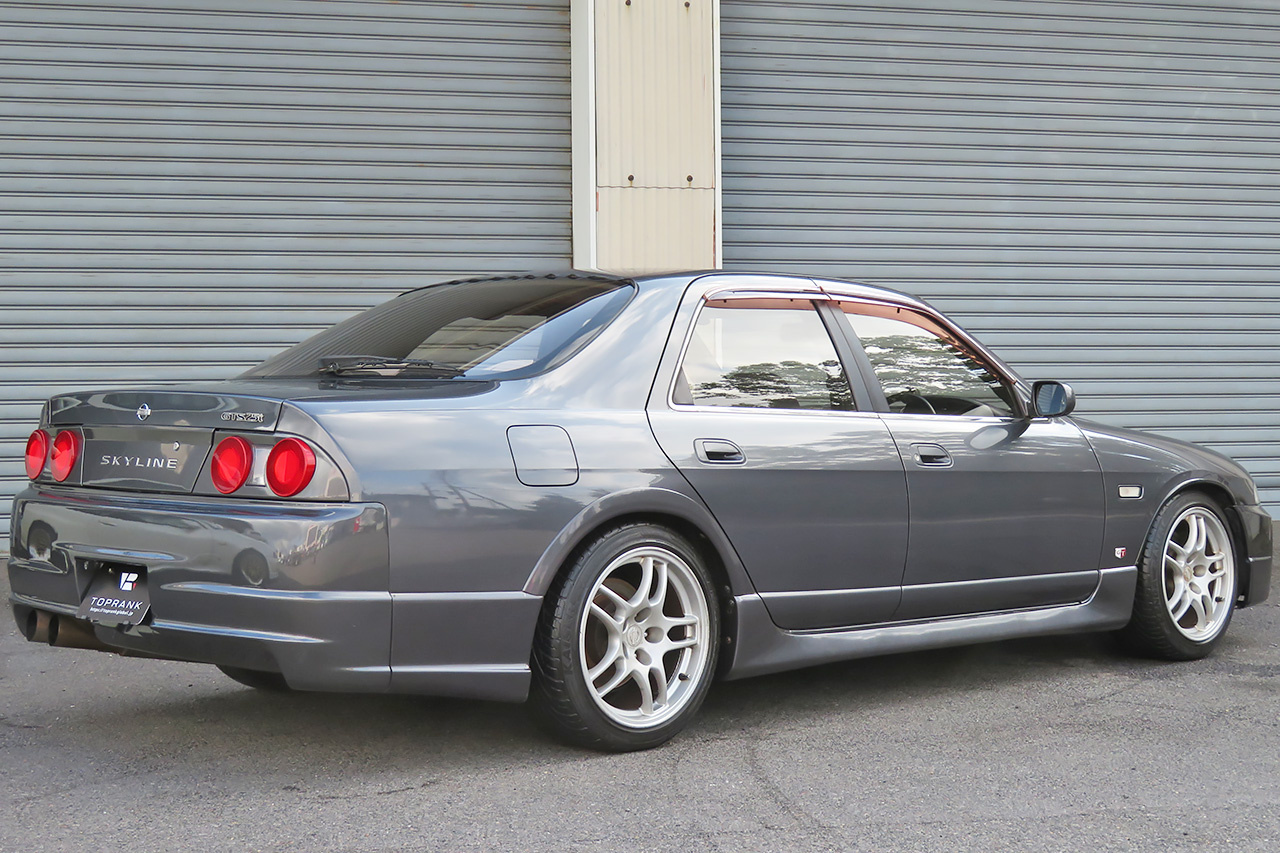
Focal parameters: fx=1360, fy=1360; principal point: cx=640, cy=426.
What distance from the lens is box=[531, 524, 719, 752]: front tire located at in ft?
12.0

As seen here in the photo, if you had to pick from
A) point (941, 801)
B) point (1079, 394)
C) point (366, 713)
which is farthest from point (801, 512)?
point (1079, 394)

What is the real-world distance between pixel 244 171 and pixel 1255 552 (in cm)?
624

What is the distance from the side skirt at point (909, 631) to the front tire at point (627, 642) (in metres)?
0.14

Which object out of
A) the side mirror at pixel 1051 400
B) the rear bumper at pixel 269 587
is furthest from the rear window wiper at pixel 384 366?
the side mirror at pixel 1051 400

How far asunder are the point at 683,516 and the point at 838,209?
5996 mm

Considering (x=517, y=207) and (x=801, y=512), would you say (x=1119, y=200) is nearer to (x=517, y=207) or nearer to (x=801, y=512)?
(x=517, y=207)

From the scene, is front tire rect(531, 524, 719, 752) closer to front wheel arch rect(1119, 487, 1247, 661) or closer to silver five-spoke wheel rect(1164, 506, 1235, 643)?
front wheel arch rect(1119, 487, 1247, 661)

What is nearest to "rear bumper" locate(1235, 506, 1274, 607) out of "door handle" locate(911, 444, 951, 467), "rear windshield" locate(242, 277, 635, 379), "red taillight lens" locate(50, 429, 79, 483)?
"door handle" locate(911, 444, 951, 467)

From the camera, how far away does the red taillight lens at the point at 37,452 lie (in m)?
3.90

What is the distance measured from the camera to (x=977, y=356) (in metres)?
5.02

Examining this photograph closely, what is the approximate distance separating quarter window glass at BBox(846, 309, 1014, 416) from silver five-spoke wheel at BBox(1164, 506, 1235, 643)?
1.02 metres

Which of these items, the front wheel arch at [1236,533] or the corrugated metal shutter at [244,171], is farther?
the corrugated metal shutter at [244,171]

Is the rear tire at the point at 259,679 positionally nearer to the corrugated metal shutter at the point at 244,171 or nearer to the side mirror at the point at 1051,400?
the side mirror at the point at 1051,400

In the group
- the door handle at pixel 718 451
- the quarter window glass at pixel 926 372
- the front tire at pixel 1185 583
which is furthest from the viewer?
the front tire at pixel 1185 583
